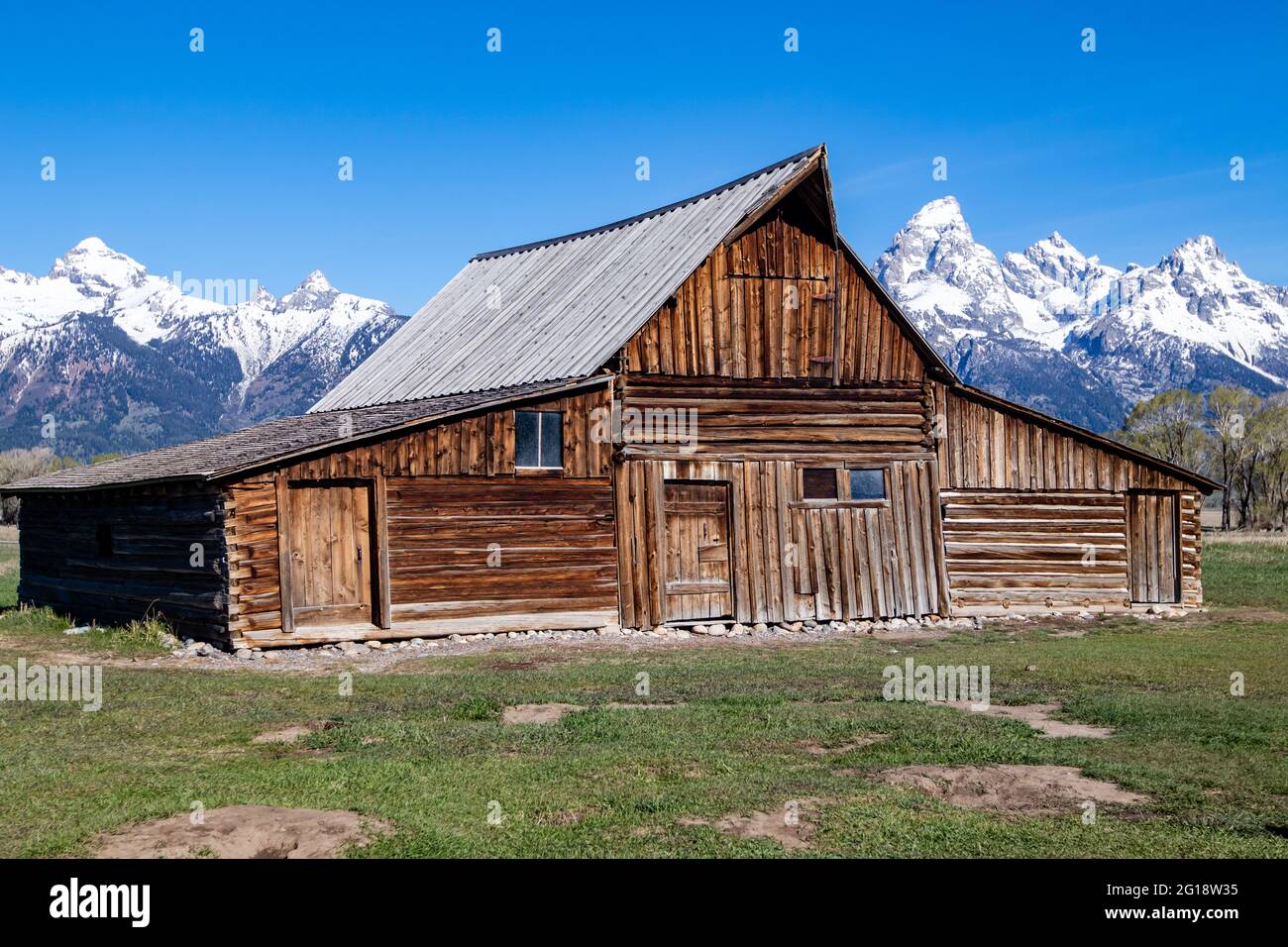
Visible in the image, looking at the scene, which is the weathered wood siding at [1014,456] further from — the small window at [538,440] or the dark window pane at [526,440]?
the dark window pane at [526,440]

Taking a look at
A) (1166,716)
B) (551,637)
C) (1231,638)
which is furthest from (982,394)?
(1166,716)

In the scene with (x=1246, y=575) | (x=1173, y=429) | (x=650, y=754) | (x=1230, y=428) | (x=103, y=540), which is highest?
(x=1173, y=429)

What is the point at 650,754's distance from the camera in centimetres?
1190

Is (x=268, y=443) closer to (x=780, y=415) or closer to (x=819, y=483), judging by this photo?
(x=780, y=415)

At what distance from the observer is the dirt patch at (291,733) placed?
12.9 m

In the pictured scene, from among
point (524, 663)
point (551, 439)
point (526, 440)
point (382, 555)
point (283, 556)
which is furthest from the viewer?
point (551, 439)

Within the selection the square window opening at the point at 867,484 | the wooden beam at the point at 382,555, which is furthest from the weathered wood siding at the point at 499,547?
the square window opening at the point at 867,484

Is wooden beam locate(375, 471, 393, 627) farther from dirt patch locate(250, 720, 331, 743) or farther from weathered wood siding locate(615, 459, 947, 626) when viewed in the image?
dirt patch locate(250, 720, 331, 743)

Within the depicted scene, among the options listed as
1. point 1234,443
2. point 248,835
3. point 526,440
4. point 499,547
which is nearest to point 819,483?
point 526,440

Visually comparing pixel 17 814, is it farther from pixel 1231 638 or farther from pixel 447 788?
pixel 1231 638

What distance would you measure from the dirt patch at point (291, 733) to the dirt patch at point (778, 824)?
519 centimetres

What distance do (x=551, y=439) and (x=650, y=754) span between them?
12625 mm

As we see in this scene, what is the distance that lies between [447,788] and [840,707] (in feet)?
19.3
